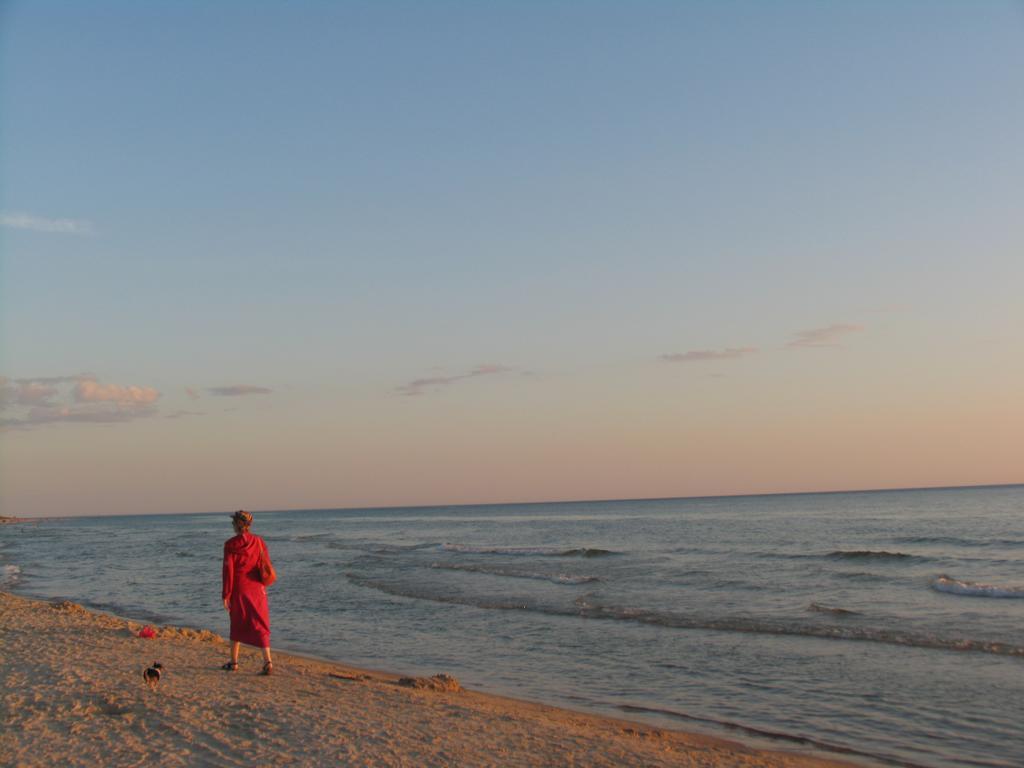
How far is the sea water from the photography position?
26.7 feet

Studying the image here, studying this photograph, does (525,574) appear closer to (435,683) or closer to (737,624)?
(737,624)

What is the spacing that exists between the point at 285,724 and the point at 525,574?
17.1 metres

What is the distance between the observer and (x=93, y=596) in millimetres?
19703

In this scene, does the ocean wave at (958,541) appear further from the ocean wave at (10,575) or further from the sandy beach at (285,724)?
the ocean wave at (10,575)

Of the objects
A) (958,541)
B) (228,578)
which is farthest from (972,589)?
(958,541)

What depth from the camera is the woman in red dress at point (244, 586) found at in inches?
314

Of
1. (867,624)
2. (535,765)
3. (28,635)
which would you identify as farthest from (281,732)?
(867,624)

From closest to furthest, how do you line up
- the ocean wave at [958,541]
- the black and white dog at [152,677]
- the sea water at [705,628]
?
the black and white dog at [152,677] → the sea water at [705,628] → the ocean wave at [958,541]

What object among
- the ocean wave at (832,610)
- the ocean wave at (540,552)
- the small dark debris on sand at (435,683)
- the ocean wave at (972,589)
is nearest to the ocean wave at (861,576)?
the ocean wave at (972,589)

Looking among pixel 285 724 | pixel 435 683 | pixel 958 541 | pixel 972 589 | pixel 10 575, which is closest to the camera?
pixel 285 724

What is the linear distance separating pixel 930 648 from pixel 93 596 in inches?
775

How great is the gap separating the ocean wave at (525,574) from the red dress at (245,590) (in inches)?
518

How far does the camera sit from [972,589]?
16.6 metres

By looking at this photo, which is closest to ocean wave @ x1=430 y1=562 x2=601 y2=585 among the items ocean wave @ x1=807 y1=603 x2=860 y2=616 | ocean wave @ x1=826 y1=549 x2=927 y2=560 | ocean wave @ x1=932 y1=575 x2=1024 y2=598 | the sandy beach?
ocean wave @ x1=807 y1=603 x2=860 y2=616
